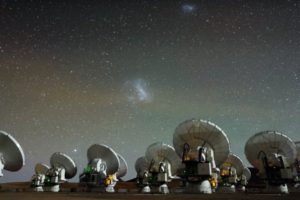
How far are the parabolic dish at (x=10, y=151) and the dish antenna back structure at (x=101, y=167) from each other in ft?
50.7

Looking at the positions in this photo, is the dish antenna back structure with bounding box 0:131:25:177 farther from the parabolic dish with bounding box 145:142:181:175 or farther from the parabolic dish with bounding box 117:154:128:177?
the parabolic dish with bounding box 117:154:128:177

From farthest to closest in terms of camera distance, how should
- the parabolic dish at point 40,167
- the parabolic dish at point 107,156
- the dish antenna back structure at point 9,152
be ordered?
the parabolic dish at point 40,167 → the parabolic dish at point 107,156 → the dish antenna back structure at point 9,152

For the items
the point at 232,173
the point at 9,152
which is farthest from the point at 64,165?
the point at 232,173

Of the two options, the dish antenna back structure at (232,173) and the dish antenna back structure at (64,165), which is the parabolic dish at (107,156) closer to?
the dish antenna back structure at (64,165)

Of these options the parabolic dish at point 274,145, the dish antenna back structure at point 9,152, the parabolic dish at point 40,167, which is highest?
the parabolic dish at point 40,167

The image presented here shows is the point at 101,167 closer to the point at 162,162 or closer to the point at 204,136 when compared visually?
the point at 162,162

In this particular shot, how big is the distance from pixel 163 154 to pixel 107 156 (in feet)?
29.2

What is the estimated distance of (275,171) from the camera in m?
38.6

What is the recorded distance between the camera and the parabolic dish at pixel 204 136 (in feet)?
116

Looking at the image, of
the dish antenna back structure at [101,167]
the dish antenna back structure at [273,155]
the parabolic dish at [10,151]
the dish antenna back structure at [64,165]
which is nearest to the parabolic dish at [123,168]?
the dish antenna back structure at [101,167]

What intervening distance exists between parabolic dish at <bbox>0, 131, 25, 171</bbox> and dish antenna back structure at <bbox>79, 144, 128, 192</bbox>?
15.5 meters

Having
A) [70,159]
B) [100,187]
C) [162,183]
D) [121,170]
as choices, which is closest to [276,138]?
[162,183]

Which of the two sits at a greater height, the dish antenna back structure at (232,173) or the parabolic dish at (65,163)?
the parabolic dish at (65,163)

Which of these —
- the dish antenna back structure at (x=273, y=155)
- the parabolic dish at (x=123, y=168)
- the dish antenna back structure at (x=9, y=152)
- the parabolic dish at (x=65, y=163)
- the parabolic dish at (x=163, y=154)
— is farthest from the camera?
the parabolic dish at (x=123, y=168)
